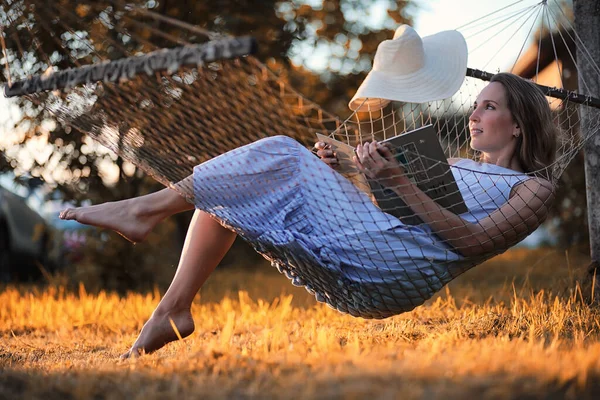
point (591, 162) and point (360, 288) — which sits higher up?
point (591, 162)

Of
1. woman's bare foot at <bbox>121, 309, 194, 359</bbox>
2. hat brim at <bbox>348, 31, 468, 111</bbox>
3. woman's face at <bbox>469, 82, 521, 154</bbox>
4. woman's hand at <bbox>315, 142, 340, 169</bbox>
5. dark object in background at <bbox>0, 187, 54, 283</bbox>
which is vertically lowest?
dark object in background at <bbox>0, 187, 54, 283</bbox>

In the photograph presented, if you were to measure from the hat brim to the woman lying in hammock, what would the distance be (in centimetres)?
30

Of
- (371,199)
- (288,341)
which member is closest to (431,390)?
(288,341)

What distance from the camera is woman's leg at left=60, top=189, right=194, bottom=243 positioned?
2102mm

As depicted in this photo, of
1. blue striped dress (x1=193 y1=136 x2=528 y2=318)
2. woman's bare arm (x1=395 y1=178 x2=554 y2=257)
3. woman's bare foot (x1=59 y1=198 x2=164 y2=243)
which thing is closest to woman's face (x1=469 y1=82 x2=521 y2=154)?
woman's bare arm (x1=395 y1=178 x2=554 y2=257)

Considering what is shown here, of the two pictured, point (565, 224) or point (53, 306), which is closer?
point (53, 306)

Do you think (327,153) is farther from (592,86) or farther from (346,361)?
(592,86)

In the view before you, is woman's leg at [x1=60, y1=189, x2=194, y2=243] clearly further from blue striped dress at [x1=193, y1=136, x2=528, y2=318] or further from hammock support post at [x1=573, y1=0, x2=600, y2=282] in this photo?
hammock support post at [x1=573, y1=0, x2=600, y2=282]

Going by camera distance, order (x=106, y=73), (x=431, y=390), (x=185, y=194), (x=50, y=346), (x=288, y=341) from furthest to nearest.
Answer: (x=50, y=346)
(x=185, y=194)
(x=288, y=341)
(x=106, y=73)
(x=431, y=390)

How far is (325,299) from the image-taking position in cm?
214

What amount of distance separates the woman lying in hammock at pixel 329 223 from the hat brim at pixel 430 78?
297mm

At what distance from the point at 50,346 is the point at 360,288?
1.23 meters

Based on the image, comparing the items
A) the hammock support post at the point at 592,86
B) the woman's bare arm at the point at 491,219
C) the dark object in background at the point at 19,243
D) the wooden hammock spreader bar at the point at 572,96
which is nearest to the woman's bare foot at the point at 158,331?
the woman's bare arm at the point at 491,219

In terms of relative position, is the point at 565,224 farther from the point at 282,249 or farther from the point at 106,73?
the point at 106,73
